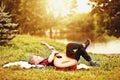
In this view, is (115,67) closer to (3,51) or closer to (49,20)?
(3,51)

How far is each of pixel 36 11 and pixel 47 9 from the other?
126 cm

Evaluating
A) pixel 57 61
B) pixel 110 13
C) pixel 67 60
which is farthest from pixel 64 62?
pixel 110 13

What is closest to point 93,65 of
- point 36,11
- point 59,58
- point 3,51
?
point 59,58

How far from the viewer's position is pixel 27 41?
19.3m

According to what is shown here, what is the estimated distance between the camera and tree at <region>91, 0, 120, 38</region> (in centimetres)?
1895

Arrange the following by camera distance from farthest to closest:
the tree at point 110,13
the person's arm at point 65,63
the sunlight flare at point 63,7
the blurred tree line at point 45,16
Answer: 1. the sunlight flare at point 63,7
2. the blurred tree line at point 45,16
3. the tree at point 110,13
4. the person's arm at point 65,63

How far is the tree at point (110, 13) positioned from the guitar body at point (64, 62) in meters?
7.58

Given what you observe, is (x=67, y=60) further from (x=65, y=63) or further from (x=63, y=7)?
(x=63, y=7)

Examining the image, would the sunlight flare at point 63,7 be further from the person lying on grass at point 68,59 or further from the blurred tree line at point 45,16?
the person lying on grass at point 68,59

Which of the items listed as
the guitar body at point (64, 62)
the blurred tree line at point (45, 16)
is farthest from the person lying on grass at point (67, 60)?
the blurred tree line at point (45, 16)

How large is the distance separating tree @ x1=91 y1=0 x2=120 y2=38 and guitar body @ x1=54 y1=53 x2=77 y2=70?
7.58 metres

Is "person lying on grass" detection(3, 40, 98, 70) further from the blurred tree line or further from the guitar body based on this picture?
the blurred tree line

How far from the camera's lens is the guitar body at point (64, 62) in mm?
11391

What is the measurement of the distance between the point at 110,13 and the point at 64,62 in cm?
821
